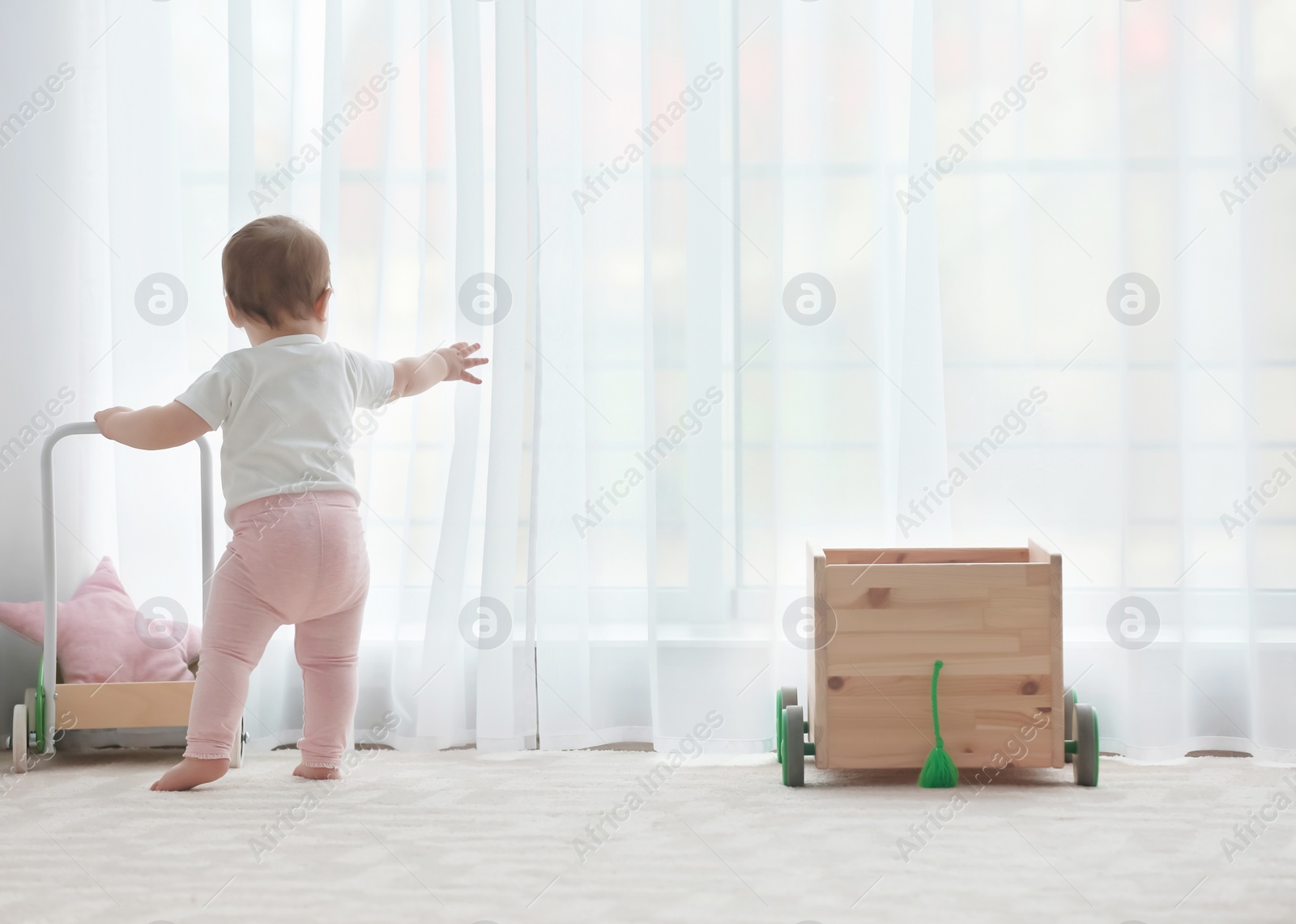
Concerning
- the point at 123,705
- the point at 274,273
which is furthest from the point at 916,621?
the point at 123,705

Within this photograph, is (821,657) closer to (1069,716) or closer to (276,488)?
(1069,716)

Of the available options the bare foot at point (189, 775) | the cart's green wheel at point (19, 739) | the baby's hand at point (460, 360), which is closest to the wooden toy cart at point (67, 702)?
the cart's green wheel at point (19, 739)

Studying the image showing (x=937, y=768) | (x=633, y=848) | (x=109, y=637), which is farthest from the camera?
(x=109, y=637)

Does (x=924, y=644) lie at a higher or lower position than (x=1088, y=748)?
higher

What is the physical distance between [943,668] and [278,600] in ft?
3.46

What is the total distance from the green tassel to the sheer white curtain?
13.5 inches

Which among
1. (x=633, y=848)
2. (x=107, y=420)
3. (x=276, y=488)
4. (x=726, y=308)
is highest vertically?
(x=726, y=308)

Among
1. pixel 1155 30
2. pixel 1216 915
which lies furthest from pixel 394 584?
pixel 1155 30

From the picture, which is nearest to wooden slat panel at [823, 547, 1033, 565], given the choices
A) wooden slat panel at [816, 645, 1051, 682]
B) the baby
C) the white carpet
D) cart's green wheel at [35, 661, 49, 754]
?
wooden slat panel at [816, 645, 1051, 682]

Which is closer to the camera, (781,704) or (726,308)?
(781,704)

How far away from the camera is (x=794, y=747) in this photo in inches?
64.8

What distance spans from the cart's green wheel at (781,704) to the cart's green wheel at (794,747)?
0.07 m

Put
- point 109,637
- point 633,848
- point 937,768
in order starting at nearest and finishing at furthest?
1. point 633,848
2. point 937,768
3. point 109,637

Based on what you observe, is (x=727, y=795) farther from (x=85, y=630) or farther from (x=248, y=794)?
(x=85, y=630)
